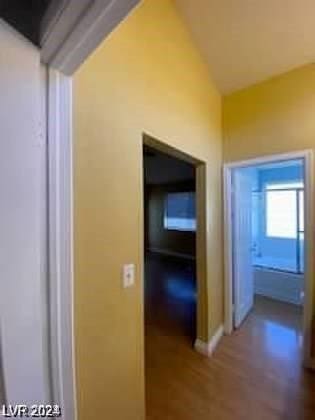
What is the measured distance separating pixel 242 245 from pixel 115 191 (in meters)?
2.50

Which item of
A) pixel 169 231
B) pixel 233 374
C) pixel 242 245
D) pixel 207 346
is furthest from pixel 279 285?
pixel 169 231

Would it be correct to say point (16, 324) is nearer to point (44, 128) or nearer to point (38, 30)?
point (44, 128)

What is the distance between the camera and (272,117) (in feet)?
9.11

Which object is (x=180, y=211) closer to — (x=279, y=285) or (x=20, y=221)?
(x=279, y=285)

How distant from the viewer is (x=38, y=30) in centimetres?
64

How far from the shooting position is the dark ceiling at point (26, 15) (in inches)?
24.6

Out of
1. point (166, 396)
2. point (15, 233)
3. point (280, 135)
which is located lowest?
point (166, 396)

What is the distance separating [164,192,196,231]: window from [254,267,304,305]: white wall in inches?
80.8

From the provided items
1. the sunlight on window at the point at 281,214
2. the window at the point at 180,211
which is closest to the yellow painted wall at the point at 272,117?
the sunlight on window at the point at 281,214

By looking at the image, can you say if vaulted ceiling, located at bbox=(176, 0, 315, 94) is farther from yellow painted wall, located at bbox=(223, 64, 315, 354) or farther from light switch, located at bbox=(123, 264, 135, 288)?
light switch, located at bbox=(123, 264, 135, 288)

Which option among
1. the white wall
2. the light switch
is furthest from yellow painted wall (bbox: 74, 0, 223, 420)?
the white wall

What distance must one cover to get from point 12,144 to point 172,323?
3.32 metres

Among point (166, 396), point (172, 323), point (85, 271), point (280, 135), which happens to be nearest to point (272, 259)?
point (172, 323)

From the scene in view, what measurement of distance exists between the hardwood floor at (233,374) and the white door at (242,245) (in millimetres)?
241
